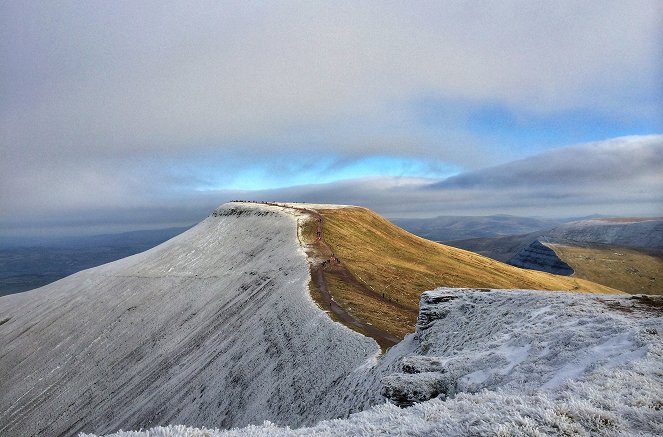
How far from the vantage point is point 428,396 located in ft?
55.2

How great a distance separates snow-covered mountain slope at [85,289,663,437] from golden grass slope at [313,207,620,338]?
18.4 meters

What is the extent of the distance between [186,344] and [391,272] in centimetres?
4365

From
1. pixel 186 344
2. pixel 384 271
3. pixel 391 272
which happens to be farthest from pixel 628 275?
pixel 186 344

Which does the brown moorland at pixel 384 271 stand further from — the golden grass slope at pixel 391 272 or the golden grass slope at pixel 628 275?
the golden grass slope at pixel 628 275

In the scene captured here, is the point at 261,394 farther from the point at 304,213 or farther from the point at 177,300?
the point at 304,213

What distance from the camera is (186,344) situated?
63.8 metres

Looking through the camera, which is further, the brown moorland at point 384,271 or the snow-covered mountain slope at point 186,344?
the brown moorland at point 384,271

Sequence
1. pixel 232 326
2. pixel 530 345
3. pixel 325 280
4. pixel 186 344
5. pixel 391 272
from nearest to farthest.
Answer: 1. pixel 530 345
2. pixel 232 326
3. pixel 325 280
4. pixel 186 344
5. pixel 391 272

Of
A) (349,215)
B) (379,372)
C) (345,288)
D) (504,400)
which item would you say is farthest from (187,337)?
(349,215)

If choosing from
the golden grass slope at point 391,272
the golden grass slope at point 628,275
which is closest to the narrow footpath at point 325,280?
the golden grass slope at point 391,272

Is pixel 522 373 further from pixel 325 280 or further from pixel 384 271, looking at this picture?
pixel 384 271

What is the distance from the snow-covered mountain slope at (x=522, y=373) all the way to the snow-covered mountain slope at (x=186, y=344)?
11260 mm

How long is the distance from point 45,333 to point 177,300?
37683 mm

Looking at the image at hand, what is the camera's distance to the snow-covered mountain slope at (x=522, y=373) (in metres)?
9.56
